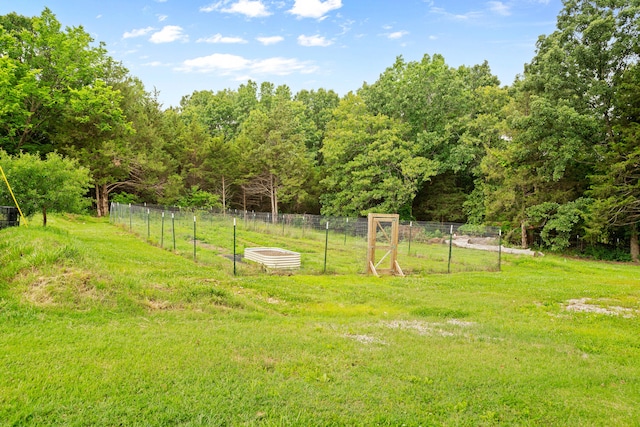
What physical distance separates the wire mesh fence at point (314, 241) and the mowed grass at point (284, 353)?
449 centimetres

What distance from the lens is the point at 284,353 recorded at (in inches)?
210

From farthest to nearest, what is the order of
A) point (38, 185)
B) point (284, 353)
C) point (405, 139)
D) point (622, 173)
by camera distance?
point (405, 139) → point (622, 173) → point (38, 185) → point (284, 353)

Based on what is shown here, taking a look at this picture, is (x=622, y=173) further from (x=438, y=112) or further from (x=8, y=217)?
(x=8, y=217)

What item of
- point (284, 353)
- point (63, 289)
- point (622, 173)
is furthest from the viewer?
point (622, 173)

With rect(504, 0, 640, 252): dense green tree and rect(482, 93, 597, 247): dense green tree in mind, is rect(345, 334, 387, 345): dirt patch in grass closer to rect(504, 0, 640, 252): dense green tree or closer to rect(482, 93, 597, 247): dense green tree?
rect(504, 0, 640, 252): dense green tree

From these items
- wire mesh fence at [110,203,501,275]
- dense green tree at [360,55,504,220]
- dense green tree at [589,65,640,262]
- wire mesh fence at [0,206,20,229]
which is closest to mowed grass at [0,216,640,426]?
wire mesh fence at [0,206,20,229]

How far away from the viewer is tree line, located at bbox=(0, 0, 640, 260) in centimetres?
2319

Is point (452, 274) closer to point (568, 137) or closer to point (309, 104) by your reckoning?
point (568, 137)

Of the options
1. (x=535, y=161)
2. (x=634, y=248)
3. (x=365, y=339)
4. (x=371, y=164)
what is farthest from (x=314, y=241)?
(x=634, y=248)

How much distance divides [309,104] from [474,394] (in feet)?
182

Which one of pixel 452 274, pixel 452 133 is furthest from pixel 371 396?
pixel 452 133

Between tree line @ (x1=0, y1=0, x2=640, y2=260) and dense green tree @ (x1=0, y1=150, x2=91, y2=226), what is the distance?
4.64 m

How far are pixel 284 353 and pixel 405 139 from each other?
3357cm

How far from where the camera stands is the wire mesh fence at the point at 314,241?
48.0 ft
